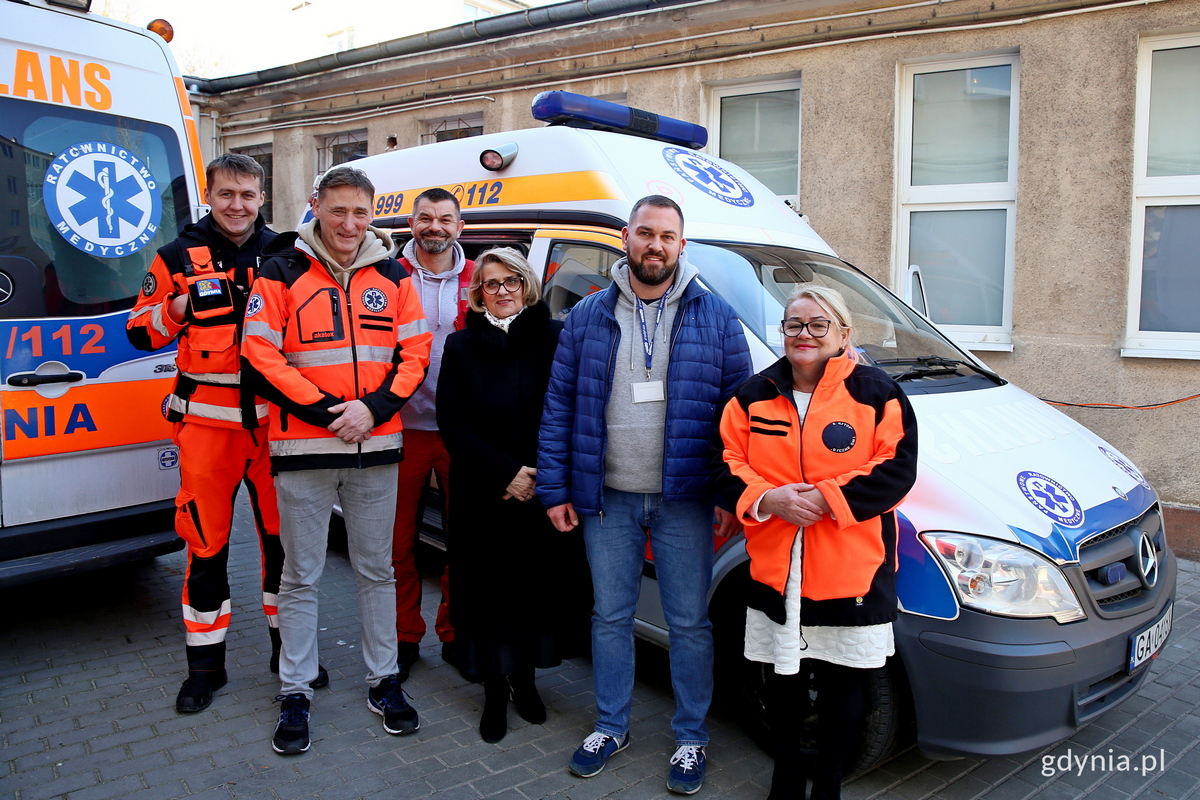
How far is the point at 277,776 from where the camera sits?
3.04 meters

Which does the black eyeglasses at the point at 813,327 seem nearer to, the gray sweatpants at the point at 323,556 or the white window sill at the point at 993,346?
the gray sweatpants at the point at 323,556

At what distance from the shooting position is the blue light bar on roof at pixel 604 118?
4.32 m

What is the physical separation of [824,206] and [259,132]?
823 cm

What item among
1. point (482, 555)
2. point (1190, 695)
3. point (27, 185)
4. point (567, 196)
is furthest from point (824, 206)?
point (27, 185)

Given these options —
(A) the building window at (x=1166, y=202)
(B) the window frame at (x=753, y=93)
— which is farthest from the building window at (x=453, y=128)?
(A) the building window at (x=1166, y=202)

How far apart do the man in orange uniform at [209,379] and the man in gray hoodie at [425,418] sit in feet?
1.99

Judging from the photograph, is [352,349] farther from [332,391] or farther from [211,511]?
[211,511]

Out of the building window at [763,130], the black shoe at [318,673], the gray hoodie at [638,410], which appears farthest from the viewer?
the building window at [763,130]

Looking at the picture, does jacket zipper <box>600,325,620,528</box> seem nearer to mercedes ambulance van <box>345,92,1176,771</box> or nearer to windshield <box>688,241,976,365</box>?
mercedes ambulance van <box>345,92,1176,771</box>

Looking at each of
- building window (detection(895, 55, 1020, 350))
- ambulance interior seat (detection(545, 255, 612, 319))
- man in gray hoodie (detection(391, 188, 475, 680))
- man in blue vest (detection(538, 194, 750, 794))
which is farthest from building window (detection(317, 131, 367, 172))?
man in blue vest (detection(538, 194, 750, 794))

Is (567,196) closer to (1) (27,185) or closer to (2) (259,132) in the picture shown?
(1) (27,185)

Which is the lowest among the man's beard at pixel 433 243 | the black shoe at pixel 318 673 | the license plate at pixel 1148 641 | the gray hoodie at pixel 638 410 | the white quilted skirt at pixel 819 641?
the black shoe at pixel 318 673

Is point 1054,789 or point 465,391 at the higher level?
point 465,391

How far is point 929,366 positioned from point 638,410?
145 cm
